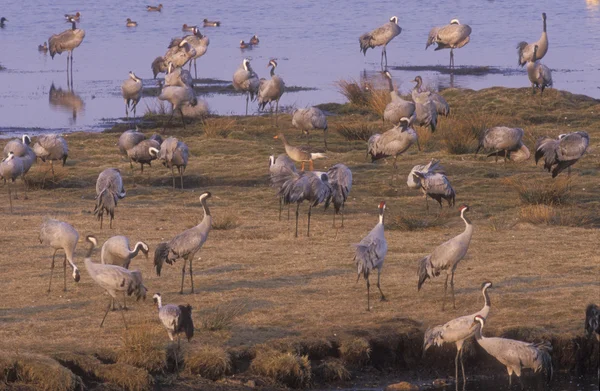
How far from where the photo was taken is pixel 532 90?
2762 cm

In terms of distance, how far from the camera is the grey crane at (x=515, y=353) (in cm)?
1011

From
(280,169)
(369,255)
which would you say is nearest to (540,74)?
(280,169)

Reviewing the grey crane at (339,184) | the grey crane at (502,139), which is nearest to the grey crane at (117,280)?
the grey crane at (339,184)

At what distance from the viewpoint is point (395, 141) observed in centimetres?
1861

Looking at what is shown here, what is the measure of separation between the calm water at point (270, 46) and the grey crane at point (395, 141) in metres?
9.70

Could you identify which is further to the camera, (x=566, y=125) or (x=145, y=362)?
(x=566, y=125)

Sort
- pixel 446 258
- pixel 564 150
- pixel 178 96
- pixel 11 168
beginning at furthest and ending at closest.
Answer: pixel 178 96 → pixel 564 150 → pixel 11 168 → pixel 446 258

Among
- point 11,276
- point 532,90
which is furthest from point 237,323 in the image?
point 532,90

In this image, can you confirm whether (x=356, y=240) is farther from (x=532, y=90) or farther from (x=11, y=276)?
(x=532, y=90)

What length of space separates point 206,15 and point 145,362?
4697 cm

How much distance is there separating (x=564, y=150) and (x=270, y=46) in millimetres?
25859

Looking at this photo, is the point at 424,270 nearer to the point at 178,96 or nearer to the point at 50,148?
the point at 50,148

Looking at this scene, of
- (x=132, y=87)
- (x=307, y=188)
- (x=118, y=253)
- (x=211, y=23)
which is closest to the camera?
(x=118, y=253)

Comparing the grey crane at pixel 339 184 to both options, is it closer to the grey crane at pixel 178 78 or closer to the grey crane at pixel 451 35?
the grey crane at pixel 178 78
